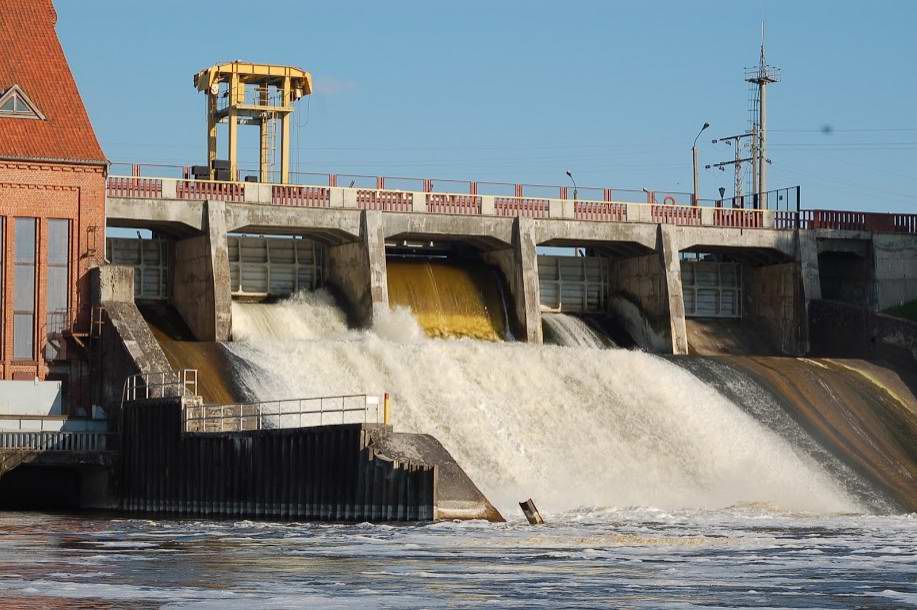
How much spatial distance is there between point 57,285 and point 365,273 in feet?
40.4

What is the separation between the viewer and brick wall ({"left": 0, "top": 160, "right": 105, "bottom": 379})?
171 ft

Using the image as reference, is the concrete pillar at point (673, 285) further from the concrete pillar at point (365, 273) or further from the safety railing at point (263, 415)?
the safety railing at point (263, 415)

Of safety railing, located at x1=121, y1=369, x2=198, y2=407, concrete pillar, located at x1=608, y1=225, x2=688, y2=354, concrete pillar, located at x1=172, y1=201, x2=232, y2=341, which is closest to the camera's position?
safety railing, located at x1=121, y1=369, x2=198, y2=407

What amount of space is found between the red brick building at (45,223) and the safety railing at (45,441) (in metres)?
3.47

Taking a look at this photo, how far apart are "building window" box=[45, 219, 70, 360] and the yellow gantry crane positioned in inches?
452

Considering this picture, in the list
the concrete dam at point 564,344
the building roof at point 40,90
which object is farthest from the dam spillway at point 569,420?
the building roof at point 40,90

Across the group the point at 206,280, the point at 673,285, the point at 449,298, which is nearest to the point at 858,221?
the point at 673,285

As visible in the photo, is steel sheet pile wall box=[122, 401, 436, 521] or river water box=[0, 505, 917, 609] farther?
steel sheet pile wall box=[122, 401, 436, 521]

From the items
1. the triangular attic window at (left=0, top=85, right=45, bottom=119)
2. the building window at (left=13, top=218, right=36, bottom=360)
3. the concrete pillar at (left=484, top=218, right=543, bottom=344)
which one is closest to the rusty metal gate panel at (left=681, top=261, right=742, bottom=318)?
the concrete pillar at (left=484, top=218, right=543, bottom=344)

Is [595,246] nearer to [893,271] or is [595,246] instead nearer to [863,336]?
[863,336]

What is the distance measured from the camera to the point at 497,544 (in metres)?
34.2

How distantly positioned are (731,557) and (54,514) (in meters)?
20.9

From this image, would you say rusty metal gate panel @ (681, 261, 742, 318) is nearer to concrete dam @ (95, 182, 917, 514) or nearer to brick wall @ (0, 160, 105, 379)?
concrete dam @ (95, 182, 917, 514)

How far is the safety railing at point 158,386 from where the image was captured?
4681 cm
